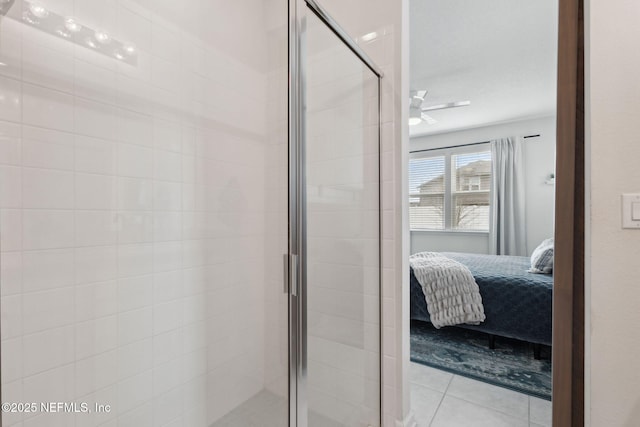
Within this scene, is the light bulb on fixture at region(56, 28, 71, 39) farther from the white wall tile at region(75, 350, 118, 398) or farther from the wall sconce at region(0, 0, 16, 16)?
the white wall tile at region(75, 350, 118, 398)

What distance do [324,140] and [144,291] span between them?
3.03 feet

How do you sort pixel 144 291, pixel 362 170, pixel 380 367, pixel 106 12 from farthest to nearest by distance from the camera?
pixel 380 367
pixel 362 170
pixel 144 291
pixel 106 12

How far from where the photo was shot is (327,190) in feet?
4.17

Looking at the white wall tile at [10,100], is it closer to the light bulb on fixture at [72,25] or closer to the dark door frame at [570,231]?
the light bulb on fixture at [72,25]

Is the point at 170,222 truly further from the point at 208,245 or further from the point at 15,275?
the point at 15,275

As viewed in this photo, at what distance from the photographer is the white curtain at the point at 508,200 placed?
4691 mm

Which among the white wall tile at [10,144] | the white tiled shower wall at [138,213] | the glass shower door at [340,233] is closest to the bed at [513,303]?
the glass shower door at [340,233]

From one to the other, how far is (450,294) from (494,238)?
8.93 ft

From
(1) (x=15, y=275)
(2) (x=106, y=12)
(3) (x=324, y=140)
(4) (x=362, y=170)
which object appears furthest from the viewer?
(4) (x=362, y=170)

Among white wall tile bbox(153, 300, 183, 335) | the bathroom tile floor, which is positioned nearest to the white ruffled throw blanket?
the bathroom tile floor

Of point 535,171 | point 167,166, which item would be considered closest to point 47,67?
point 167,166

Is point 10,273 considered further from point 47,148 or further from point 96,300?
point 47,148

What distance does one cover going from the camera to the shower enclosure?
888 millimetres

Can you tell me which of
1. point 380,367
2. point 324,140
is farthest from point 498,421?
point 324,140
